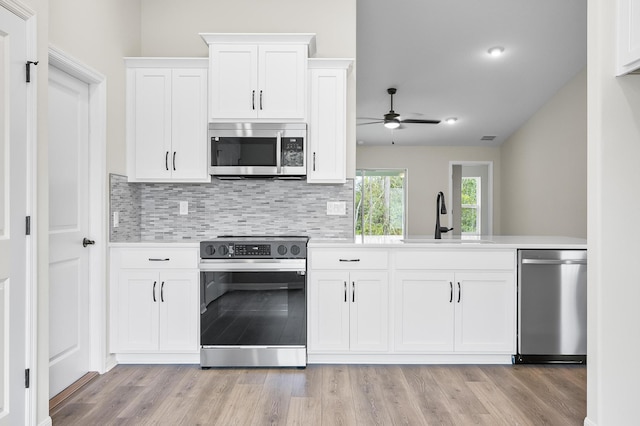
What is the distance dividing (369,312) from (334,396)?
70cm

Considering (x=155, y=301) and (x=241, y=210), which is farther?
(x=241, y=210)

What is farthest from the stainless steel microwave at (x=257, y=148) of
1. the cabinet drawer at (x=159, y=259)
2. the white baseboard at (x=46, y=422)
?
the white baseboard at (x=46, y=422)

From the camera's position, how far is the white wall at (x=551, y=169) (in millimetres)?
5699

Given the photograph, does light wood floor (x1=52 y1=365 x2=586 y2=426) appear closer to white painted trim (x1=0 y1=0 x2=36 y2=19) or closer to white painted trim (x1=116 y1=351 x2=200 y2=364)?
A: white painted trim (x1=116 y1=351 x2=200 y2=364)

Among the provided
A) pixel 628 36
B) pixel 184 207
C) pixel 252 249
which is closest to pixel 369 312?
pixel 252 249

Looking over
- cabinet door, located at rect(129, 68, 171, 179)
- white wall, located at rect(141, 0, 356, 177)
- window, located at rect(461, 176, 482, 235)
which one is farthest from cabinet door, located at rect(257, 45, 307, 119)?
window, located at rect(461, 176, 482, 235)

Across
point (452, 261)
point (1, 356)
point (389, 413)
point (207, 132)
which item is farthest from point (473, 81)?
point (1, 356)

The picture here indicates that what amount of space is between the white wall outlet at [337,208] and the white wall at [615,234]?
198 cm

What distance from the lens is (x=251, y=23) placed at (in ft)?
12.2

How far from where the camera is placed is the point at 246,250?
307 cm

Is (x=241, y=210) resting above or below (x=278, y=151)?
below

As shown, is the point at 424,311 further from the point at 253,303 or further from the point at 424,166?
the point at 424,166

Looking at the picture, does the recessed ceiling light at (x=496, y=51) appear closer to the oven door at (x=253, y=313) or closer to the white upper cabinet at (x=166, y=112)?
the white upper cabinet at (x=166, y=112)

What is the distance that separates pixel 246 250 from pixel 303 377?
940 mm
